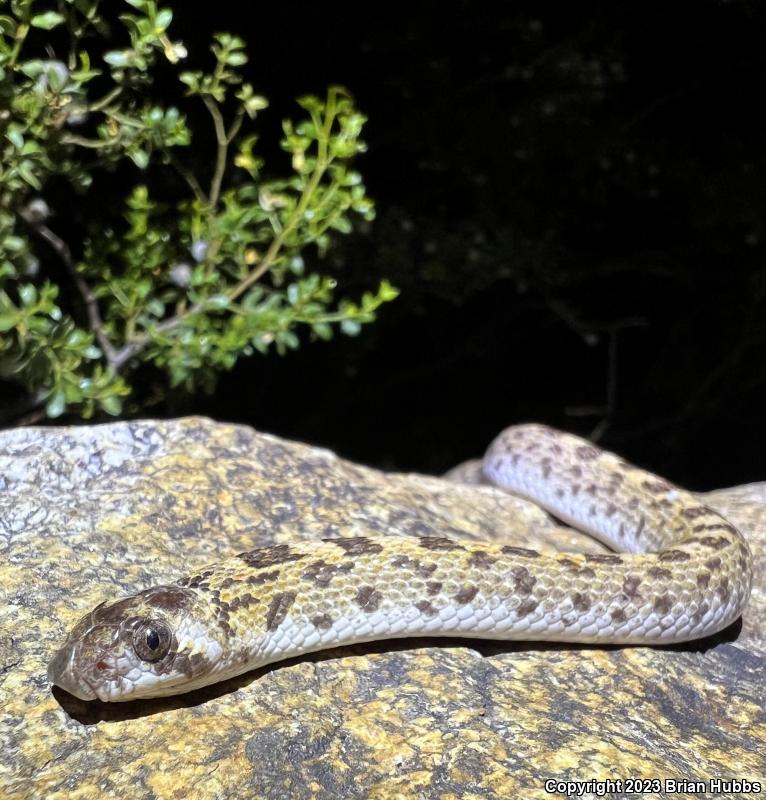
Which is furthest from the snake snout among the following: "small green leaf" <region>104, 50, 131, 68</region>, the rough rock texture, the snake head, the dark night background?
the dark night background

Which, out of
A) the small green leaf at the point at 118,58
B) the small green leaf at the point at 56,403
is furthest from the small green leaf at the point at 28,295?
the small green leaf at the point at 118,58

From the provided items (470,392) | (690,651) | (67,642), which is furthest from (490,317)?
(67,642)

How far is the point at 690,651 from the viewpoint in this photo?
371 cm

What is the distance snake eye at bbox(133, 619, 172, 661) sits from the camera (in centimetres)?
284

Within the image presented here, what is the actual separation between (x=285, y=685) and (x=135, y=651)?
542mm

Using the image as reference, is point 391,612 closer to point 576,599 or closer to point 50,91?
point 576,599

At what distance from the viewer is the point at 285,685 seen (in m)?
3.14

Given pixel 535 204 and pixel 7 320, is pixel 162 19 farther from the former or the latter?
pixel 535 204

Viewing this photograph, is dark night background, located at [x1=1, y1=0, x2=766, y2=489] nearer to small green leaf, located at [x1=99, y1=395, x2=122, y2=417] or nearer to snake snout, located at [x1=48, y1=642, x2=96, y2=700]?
small green leaf, located at [x1=99, y1=395, x2=122, y2=417]

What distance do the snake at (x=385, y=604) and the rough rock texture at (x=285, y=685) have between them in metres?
0.10

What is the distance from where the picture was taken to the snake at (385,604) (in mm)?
2869

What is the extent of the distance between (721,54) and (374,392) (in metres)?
3.45

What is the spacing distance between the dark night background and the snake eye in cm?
281

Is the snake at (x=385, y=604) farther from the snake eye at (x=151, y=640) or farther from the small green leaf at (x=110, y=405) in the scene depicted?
the small green leaf at (x=110, y=405)
